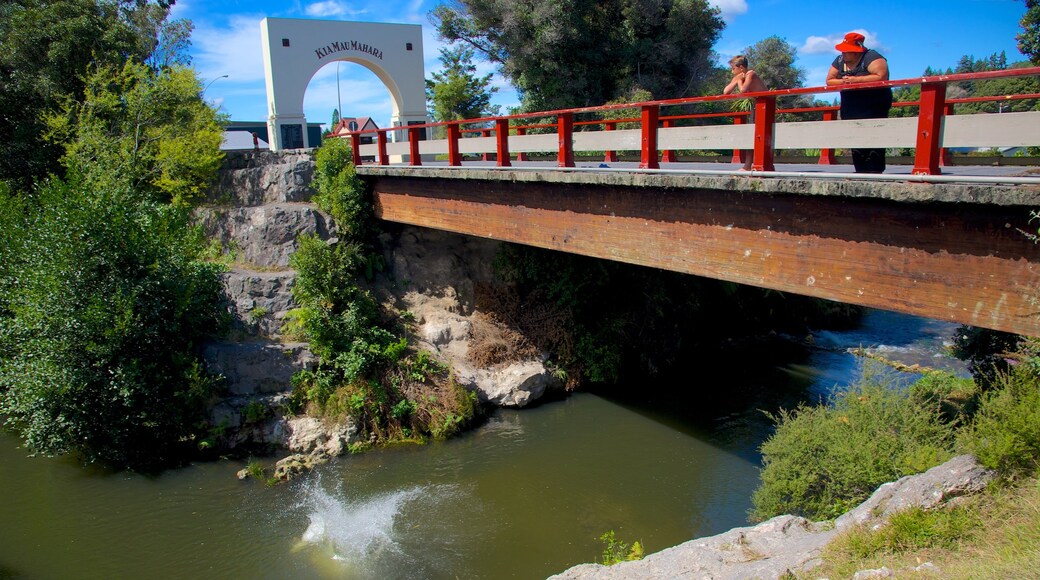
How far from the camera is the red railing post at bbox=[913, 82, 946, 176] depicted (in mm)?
6246

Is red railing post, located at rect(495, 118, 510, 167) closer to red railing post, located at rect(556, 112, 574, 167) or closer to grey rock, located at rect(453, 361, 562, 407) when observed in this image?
red railing post, located at rect(556, 112, 574, 167)

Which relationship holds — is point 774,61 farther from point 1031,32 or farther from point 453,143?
point 453,143

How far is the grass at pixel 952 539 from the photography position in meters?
5.00

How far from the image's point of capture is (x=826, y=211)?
7.25 metres

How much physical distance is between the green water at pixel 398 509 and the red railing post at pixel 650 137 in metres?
5.49

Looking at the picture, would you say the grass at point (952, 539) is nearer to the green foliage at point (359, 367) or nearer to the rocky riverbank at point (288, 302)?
the green foliage at point (359, 367)

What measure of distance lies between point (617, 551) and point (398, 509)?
374 cm

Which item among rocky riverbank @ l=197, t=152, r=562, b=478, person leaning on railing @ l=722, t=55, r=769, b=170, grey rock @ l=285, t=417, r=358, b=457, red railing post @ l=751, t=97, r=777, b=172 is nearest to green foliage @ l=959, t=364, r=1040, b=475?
red railing post @ l=751, t=97, r=777, b=172

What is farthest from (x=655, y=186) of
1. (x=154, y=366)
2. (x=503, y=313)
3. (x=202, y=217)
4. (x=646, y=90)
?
(x=646, y=90)

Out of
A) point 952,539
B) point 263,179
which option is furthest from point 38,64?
point 952,539

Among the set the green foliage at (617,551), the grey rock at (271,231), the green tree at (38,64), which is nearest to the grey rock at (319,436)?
the grey rock at (271,231)

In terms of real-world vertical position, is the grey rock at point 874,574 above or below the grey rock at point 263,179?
below

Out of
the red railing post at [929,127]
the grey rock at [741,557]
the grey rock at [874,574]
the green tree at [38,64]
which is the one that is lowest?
the grey rock at [741,557]

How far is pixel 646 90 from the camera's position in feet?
88.4
